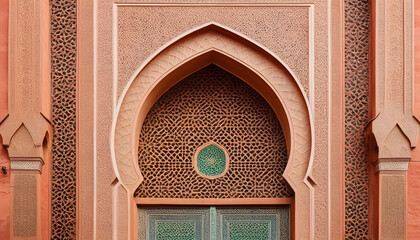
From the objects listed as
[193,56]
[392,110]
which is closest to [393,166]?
[392,110]

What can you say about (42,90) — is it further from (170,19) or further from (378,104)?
(378,104)

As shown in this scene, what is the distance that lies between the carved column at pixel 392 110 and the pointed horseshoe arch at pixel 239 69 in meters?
0.62

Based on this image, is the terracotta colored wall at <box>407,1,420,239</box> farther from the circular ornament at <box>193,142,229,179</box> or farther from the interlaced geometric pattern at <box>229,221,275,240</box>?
the circular ornament at <box>193,142,229,179</box>

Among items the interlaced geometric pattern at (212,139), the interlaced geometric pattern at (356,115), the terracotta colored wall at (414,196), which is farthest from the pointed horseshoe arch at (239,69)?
the terracotta colored wall at (414,196)

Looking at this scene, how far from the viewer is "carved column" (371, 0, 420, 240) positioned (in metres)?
7.52

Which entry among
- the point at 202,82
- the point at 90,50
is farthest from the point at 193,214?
the point at 90,50

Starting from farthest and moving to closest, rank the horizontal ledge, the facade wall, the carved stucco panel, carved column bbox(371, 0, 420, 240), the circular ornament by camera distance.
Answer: the circular ornament, the horizontal ledge, the carved stucco panel, the facade wall, carved column bbox(371, 0, 420, 240)

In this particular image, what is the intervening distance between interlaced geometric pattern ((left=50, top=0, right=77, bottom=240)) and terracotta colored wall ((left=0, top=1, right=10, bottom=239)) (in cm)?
43

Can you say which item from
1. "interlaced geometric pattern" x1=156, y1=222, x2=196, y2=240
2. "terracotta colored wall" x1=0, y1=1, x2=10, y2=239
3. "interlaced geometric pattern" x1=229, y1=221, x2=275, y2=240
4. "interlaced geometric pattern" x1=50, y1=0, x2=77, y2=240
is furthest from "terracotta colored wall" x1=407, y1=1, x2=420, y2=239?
"terracotta colored wall" x1=0, y1=1, x2=10, y2=239

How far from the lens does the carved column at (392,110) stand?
7.52 meters

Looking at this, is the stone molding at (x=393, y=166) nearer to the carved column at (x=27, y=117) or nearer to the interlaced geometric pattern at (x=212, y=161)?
the interlaced geometric pattern at (x=212, y=161)

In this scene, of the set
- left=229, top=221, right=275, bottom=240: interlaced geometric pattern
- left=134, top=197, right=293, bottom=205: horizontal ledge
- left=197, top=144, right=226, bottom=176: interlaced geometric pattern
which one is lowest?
left=229, top=221, right=275, bottom=240: interlaced geometric pattern

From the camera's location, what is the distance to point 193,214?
823 cm

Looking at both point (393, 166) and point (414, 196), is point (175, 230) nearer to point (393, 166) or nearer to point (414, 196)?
point (393, 166)
